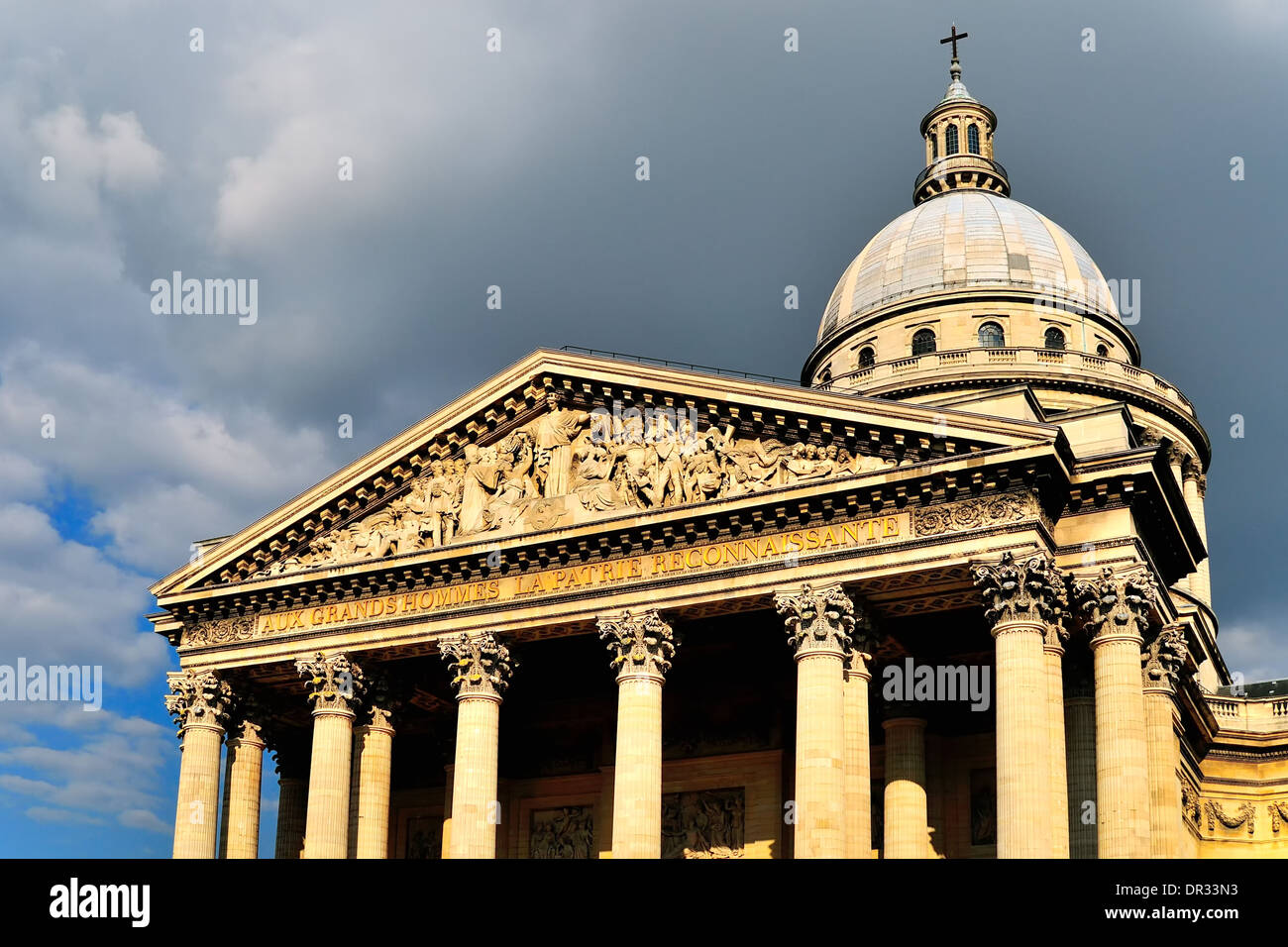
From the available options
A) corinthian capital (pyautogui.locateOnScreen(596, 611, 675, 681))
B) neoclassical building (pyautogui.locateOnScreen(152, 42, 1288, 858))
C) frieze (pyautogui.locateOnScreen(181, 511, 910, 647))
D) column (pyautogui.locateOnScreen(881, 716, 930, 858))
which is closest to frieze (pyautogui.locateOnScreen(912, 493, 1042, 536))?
neoclassical building (pyautogui.locateOnScreen(152, 42, 1288, 858))

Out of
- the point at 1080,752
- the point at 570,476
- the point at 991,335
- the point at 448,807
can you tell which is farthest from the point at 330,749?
the point at 991,335

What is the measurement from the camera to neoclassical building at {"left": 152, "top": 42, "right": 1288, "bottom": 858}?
35969mm

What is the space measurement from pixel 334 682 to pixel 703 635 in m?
10.2

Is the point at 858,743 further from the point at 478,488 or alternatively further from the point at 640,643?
the point at 478,488

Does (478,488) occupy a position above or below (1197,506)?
below

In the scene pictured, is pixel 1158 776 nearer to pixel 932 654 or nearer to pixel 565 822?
pixel 932 654

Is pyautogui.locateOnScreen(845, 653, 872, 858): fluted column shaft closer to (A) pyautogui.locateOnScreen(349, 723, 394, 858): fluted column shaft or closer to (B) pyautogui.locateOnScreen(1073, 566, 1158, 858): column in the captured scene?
(B) pyautogui.locateOnScreen(1073, 566, 1158, 858): column

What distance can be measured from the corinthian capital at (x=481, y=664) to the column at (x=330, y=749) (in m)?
3.59

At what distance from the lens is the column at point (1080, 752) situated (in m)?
37.0

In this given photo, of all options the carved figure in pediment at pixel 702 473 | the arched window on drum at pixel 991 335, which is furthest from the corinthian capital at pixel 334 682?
the arched window on drum at pixel 991 335

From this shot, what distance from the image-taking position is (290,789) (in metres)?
50.8

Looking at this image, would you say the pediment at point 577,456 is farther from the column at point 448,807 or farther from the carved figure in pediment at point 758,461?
the column at point 448,807
